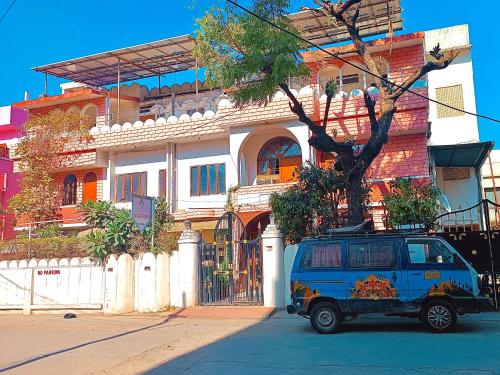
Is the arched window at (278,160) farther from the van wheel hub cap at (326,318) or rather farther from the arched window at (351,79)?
the van wheel hub cap at (326,318)

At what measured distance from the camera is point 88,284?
1546 cm

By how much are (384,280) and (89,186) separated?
19.6 meters

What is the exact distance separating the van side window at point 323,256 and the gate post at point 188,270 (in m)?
5.03

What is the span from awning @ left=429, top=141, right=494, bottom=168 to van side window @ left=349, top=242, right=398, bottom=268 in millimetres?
11506

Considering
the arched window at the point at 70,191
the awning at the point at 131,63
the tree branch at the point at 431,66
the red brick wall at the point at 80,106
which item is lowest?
the arched window at the point at 70,191

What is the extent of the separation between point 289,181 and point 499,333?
12.1 m

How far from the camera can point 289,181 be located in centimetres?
2103

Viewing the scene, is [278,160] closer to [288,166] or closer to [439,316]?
[288,166]

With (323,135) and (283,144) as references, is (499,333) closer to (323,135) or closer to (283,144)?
(323,135)

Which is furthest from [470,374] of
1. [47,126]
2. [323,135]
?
[47,126]

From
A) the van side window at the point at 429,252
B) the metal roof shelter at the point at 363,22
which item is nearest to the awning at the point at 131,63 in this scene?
the metal roof shelter at the point at 363,22

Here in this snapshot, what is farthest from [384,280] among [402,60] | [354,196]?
[402,60]

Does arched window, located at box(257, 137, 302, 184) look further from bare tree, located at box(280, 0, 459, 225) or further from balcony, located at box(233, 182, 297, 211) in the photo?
bare tree, located at box(280, 0, 459, 225)

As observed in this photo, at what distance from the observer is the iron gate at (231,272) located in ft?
47.8
